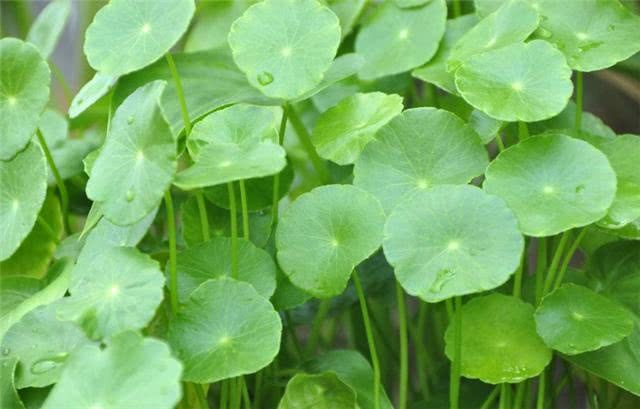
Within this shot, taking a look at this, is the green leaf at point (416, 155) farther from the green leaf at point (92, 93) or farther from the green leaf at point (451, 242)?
the green leaf at point (92, 93)

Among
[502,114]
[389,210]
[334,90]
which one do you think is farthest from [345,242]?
[334,90]

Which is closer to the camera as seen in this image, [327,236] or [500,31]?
[327,236]

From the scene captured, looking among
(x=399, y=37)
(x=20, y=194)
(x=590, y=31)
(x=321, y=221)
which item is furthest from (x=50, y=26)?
(x=590, y=31)

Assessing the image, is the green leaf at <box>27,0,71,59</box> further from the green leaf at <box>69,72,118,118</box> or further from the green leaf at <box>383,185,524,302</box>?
the green leaf at <box>383,185,524,302</box>

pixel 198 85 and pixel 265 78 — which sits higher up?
pixel 265 78

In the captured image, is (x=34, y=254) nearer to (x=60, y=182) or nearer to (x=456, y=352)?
(x=60, y=182)

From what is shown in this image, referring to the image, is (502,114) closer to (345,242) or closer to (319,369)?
(345,242)

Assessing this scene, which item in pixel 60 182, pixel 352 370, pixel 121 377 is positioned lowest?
pixel 352 370
